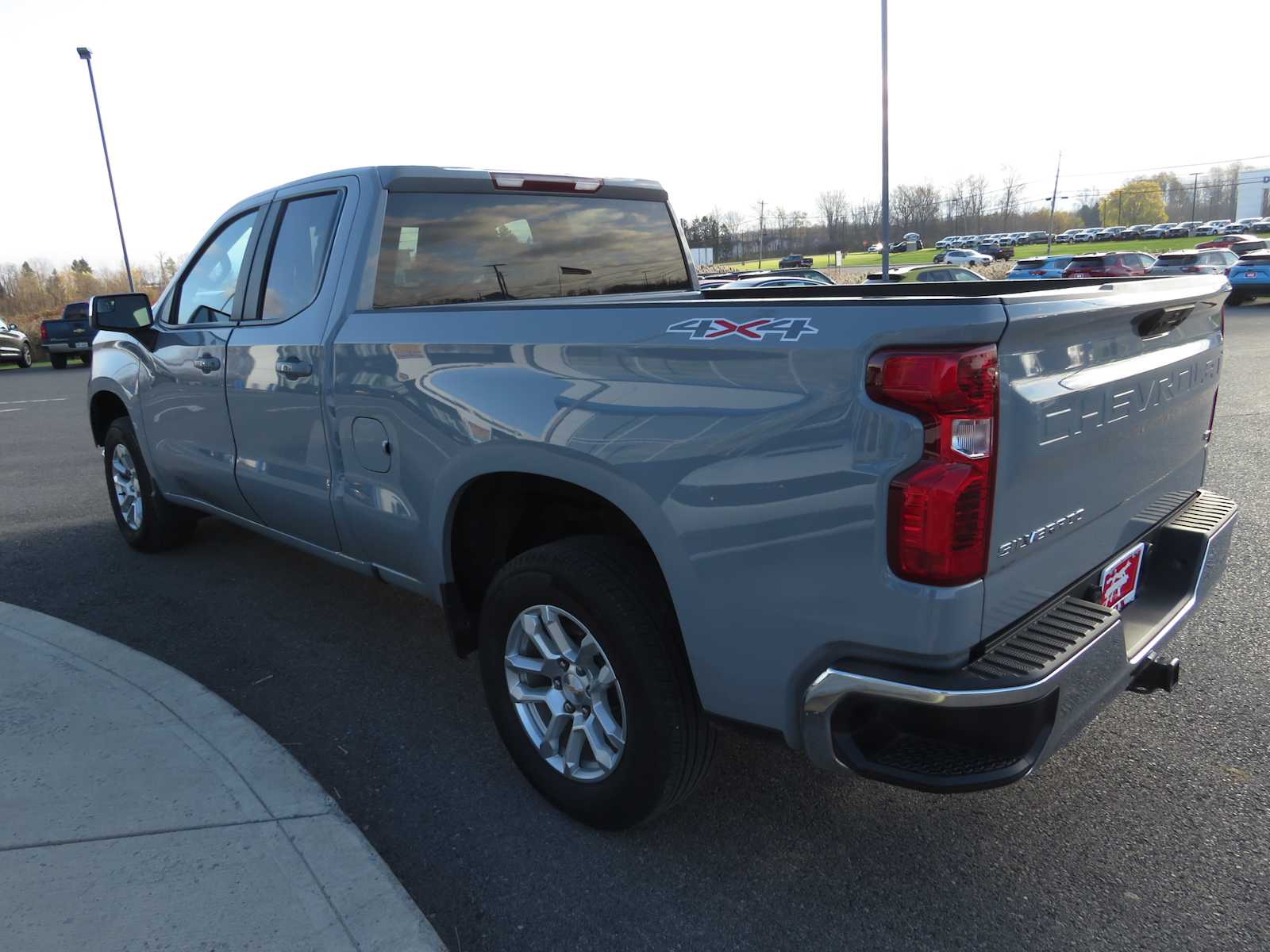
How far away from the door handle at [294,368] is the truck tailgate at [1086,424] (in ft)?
8.59

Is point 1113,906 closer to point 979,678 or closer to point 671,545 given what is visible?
point 979,678

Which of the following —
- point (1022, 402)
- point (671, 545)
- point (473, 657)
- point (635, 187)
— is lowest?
point (473, 657)

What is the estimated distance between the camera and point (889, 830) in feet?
9.21

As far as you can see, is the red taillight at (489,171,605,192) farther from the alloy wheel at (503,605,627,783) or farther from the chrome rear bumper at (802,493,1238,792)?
the chrome rear bumper at (802,493,1238,792)

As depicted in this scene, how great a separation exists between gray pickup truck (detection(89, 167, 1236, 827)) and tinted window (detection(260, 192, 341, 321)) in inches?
0.8

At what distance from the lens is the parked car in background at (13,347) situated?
25031mm

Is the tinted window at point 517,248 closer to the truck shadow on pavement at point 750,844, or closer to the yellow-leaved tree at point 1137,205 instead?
the truck shadow on pavement at point 750,844

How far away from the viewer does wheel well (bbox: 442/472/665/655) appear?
314cm

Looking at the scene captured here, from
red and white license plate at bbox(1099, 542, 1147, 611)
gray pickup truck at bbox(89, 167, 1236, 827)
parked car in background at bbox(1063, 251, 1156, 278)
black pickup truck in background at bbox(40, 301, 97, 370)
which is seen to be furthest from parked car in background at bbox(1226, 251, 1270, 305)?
black pickup truck in background at bbox(40, 301, 97, 370)

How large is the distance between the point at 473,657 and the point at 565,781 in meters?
1.50

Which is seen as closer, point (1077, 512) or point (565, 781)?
point (1077, 512)

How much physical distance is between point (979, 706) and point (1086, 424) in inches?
29.4

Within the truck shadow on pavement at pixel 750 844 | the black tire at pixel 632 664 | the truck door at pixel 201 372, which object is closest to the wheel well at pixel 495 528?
the black tire at pixel 632 664

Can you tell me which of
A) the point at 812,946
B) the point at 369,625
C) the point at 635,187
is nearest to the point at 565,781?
the point at 812,946
